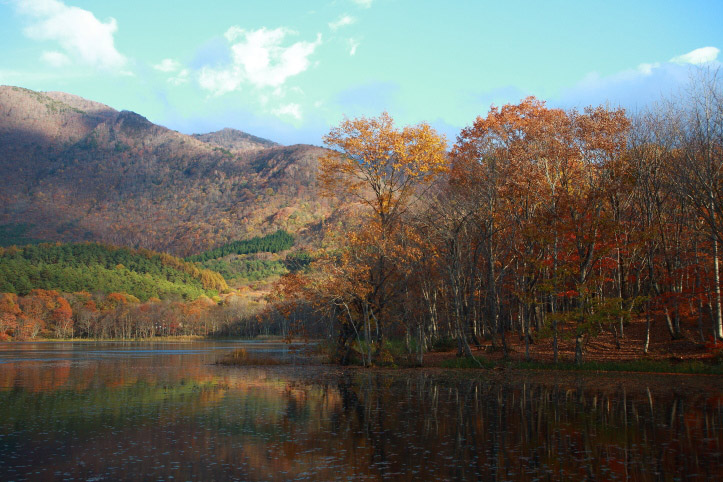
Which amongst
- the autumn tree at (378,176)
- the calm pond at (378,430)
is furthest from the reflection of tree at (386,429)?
the autumn tree at (378,176)

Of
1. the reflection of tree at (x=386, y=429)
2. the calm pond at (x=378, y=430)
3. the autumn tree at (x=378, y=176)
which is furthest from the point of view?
the autumn tree at (x=378, y=176)

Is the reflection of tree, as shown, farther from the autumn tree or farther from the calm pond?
the autumn tree

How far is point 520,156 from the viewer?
3494cm

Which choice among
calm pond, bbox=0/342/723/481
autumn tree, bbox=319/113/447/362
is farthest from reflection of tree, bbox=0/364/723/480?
autumn tree, bbox=319/113/447/362

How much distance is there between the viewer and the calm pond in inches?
509

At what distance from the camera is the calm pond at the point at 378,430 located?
1293cm

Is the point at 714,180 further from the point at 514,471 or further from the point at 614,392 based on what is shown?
the point at 514,471

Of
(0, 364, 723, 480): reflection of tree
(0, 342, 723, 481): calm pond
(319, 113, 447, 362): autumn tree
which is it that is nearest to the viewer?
(0, 342, 723, 481): calm pond

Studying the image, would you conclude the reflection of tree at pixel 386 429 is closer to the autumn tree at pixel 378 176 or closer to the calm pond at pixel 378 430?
the calm pond at pixel 378 430

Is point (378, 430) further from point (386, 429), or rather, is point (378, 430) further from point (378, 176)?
point (378, 176)

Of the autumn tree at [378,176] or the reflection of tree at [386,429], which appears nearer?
the reflection of tree at [386,429]

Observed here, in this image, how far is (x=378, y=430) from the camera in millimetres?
17594

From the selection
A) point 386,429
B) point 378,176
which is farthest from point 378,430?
point 378,176

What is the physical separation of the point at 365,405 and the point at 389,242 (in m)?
14.9
